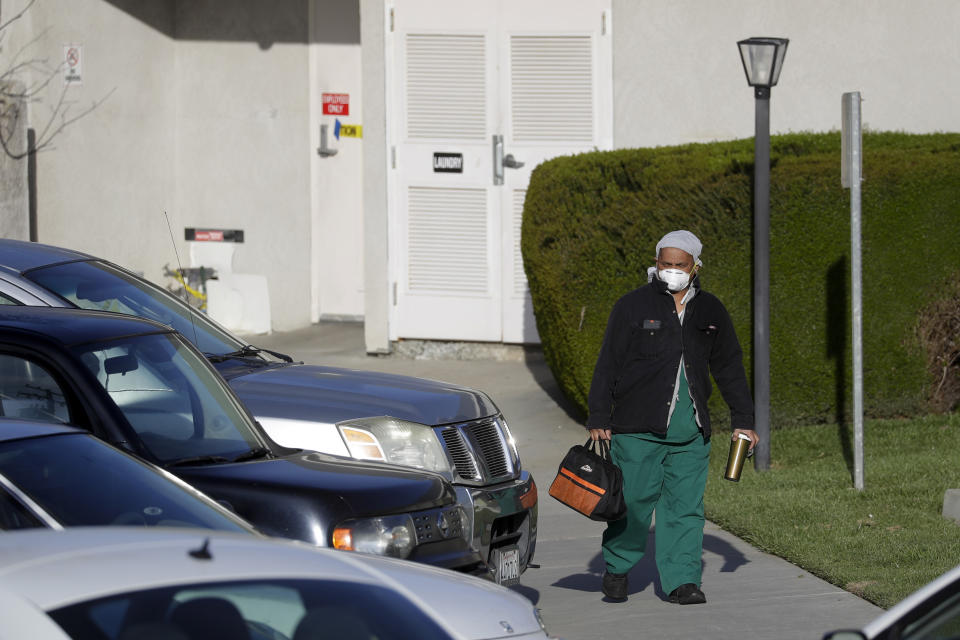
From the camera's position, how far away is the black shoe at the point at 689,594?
21.6ft

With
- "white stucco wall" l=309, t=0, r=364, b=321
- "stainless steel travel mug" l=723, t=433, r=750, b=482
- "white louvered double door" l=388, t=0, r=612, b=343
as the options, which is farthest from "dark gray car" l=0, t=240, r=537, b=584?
"white stucco wall" l=309, t=0, r=364, b=321

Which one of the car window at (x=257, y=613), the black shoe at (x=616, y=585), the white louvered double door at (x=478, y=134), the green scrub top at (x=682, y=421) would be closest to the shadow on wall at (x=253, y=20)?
the white louvered double door at (x=478, y=134)

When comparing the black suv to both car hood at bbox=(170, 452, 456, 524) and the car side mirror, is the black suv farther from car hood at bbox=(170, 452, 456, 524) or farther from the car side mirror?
the car side mirror

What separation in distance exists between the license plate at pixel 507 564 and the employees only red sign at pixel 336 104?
9.55 m

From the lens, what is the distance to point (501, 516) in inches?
248

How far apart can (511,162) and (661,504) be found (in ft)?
22.6

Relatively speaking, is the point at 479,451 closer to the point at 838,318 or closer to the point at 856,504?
the point at 856,504

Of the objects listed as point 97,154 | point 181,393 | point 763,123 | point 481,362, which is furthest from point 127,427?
point 97,154

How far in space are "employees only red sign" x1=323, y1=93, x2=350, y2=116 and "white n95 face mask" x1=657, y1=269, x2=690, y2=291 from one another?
8.93m

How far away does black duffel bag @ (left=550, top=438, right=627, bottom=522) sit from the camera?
6.43 meters

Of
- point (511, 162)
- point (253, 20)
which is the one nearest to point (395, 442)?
point (511, 162)

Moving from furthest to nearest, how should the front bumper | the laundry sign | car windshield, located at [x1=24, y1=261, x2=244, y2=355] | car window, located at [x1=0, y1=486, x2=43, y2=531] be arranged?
the laundry sign < car windshield, located at [x1=24, y1=261, x2=244, y2=355] < the front bumper < car window, located at [x1=0, y1=486, x2=43, y2=531]

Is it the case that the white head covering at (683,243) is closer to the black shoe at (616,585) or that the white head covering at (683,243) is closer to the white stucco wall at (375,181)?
the black shoe at (616,585)

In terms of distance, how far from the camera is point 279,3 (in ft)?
49.8
